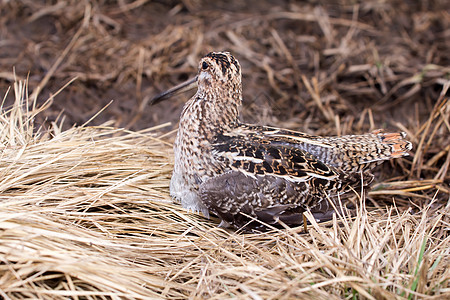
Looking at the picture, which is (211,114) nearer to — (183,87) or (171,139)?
(183,87)

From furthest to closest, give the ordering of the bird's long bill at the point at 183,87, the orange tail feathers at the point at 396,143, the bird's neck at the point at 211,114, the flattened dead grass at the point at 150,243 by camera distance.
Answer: the bird's long bill at the point at 183,87
the orange tail feathers at the point at 396,143
the bird's neck at the point at 211,114
the flattened dead grass at the point at 150,243

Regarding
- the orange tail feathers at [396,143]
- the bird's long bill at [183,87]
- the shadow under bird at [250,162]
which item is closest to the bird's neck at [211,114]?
the shadow under bird at [250,162]

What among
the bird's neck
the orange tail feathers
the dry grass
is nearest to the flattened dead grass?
the dry grass

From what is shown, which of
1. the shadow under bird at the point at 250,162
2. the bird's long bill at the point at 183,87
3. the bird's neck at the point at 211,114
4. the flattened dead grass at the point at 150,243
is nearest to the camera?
the flattened dead grass at the point at 150,243

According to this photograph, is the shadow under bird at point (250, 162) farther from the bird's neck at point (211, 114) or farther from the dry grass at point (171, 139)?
the dry grass at point (171, 139)

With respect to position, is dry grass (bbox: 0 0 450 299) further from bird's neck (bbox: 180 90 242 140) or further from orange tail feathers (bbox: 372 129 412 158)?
bird's neck (bbox: 180 90 242 140)

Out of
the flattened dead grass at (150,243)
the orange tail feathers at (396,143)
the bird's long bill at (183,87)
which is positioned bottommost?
the flattened dead grass at (150,243)

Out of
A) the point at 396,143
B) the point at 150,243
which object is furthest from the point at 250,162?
the point at 396,143
